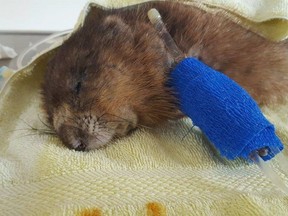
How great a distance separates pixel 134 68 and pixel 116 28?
0.33 feet

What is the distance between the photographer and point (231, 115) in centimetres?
67

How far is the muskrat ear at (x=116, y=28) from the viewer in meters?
0.85

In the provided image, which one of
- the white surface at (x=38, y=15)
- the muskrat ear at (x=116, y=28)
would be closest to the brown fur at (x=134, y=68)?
the muskrat ear at (x=116, y=28)

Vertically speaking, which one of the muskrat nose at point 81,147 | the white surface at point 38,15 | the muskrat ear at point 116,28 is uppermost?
the muskrat ear at point 116,28

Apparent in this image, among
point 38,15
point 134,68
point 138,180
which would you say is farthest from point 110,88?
point 38,15

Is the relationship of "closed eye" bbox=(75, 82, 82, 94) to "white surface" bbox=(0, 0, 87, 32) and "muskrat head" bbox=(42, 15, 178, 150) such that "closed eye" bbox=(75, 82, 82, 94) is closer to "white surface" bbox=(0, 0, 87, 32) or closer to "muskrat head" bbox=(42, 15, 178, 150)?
"muskrat head" bbox=(42, 15, 178, 150)

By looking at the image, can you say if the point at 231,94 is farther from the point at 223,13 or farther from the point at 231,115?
the point at 223,13

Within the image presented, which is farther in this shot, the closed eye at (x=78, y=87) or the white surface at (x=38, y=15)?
the white surface at (x=38, y=15)

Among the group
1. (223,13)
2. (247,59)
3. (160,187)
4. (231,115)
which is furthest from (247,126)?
(223,13)

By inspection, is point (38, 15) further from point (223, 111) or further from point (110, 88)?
point (223, 111)

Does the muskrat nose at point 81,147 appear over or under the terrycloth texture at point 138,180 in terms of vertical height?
under

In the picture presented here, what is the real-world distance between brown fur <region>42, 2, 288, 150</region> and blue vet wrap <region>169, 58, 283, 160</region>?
5 cm

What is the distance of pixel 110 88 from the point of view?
79 centimetres

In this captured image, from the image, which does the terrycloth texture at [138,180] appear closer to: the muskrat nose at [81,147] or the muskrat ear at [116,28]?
the muskrat nose at [81,147]
